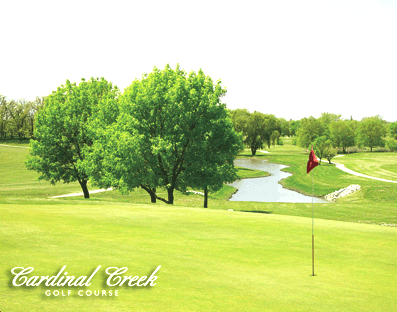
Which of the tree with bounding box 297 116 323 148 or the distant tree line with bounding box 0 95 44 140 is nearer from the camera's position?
the distant tree line with bounding box 0 95 44 140

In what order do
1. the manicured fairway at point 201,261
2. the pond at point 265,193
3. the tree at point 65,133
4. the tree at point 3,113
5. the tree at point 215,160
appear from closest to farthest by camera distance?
the manicured fairway at point 201,261 < the tree at point 215,160 < the tree at point 65,133 < the pond at point 265,193 < the tree at point 3,113

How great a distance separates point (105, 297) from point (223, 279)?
3443 millimetres

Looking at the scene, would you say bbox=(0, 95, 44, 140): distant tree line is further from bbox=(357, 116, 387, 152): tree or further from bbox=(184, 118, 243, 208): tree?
bbox=(357, 116, 387, 152): tree

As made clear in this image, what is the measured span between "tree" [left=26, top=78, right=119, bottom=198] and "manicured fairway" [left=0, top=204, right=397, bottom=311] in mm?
24889

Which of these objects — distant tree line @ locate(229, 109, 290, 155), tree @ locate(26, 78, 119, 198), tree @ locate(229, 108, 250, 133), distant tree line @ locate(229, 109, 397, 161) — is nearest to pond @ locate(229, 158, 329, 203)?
tree @ locate(26, 78, 119, 198)

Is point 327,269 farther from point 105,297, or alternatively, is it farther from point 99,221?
point 99,221

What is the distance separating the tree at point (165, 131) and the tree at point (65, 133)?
833 cm

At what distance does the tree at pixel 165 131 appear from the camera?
3341 cm

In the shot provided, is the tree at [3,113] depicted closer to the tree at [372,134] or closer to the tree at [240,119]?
the tree at [240,119]

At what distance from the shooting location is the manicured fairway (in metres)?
8.67

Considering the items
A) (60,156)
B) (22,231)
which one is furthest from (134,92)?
(22,231)

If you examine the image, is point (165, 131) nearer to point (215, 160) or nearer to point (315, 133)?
point (215, 160)

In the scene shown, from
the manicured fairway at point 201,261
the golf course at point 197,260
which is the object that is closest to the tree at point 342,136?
the golf course at point 197,260

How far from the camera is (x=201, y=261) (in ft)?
39.1
